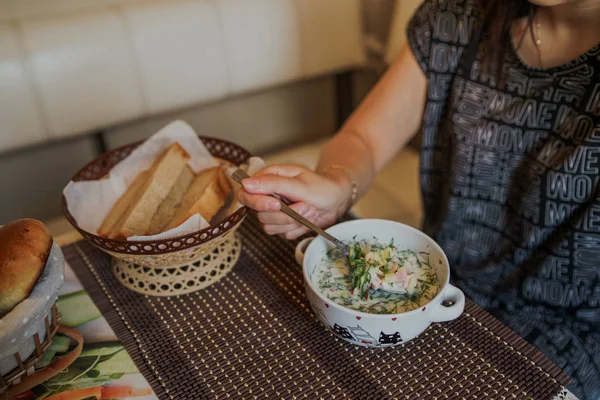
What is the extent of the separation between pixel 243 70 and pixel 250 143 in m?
0.33

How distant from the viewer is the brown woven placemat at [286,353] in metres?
0.64

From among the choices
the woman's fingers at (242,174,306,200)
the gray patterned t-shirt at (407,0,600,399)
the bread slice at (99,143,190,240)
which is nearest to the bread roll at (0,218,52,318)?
the bread slice at (99,143,190,240)

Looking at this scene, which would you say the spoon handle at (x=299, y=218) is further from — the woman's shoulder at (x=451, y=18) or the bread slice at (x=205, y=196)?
the woman's shoulder at (x=451, y=18)

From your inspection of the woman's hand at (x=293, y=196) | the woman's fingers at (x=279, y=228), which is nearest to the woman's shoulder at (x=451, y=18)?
the woman's hand at (x=293, y=196)

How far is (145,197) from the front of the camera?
2.74 feet

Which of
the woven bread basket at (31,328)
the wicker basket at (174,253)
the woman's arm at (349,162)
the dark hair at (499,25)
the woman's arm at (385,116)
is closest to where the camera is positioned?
the woven bread basket at (31,328)

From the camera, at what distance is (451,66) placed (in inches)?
41.3

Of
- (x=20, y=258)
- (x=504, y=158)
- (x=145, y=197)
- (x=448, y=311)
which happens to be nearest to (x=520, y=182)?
(x=504, y=158)

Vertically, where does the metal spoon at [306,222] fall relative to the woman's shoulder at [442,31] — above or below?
below

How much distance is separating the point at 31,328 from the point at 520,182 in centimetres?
82

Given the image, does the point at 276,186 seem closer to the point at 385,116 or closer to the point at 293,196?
the point at 293,196

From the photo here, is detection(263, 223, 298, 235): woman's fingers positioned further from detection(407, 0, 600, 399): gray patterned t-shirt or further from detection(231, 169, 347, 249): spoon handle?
detection(407, 0, 600, 399): gray patterned t-shirt

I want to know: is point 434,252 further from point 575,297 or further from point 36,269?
point 36,269

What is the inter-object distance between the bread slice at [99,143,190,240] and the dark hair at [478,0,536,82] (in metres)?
0.59
